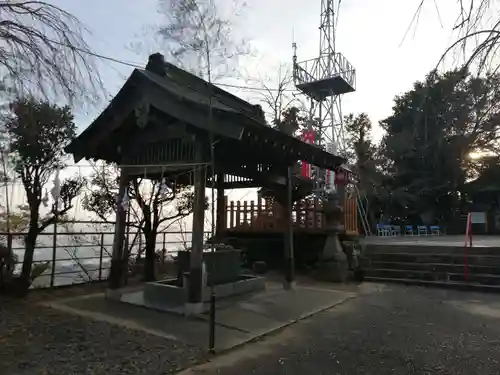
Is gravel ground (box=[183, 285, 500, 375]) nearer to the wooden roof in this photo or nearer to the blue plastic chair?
the wooden roof

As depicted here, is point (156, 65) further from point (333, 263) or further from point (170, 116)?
point (333, 263)

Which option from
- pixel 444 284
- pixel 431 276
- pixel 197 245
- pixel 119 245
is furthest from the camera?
pixel 431 276

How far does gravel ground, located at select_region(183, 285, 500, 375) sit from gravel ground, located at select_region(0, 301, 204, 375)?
19.6 inches

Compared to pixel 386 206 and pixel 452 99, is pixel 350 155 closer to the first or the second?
pixel 386 206

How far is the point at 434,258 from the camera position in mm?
10945

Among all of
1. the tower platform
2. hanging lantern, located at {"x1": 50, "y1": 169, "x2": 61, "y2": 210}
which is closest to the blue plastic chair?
the tower platform

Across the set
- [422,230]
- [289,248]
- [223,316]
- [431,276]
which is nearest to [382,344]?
[223,316]

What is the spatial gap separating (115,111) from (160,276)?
183 inches

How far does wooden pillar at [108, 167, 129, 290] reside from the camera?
7.25m

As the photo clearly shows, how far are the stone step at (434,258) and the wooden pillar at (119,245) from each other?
7.21 metres

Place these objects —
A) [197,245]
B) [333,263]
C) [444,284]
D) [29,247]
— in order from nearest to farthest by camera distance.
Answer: [197,245] → [29,247] → [444,284] → [333,263]

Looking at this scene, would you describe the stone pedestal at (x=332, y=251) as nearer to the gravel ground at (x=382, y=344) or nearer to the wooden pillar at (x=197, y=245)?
the gravel ground at (x=382, y=344)

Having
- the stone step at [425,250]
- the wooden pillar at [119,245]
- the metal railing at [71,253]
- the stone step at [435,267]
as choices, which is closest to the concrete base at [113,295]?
the wooden pillar at [119,245]

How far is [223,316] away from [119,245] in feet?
8.39
